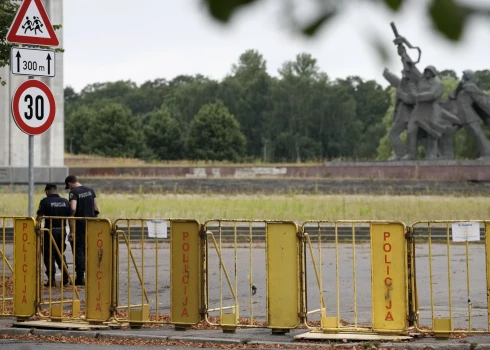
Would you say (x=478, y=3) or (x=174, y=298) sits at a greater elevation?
(x=478, y=3)

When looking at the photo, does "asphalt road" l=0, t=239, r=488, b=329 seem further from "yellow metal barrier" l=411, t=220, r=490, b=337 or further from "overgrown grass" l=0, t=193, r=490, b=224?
"overgrown grass" l=0, t=193, r=490, b=224

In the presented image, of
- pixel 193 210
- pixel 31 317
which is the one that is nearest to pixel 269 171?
pixel 193 210

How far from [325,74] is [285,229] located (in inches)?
289

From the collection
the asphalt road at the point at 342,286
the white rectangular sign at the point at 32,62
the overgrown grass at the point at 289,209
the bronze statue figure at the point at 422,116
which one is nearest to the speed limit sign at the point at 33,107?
the white rectangular sign at the point at 32,62

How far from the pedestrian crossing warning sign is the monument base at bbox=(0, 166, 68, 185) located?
85.0ft

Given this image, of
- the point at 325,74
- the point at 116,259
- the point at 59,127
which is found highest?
the point at 59,127

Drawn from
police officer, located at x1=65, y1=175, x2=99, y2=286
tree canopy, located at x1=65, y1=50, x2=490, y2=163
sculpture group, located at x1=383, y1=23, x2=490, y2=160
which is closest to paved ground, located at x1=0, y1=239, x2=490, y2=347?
police officer, located at x1=65, y1=175, x2=99, y2=286

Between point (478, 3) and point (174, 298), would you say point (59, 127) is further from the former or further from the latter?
point (478, 3)

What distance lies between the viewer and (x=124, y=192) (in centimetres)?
3769

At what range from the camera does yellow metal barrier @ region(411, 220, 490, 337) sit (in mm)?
9203

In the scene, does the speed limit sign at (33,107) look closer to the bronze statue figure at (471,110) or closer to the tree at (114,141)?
the bronze statue figure at (471,110)

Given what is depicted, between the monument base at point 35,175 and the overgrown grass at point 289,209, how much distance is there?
11.1ft

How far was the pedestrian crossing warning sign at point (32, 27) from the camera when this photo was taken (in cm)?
1027

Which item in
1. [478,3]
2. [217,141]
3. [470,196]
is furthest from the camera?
[217,141]
